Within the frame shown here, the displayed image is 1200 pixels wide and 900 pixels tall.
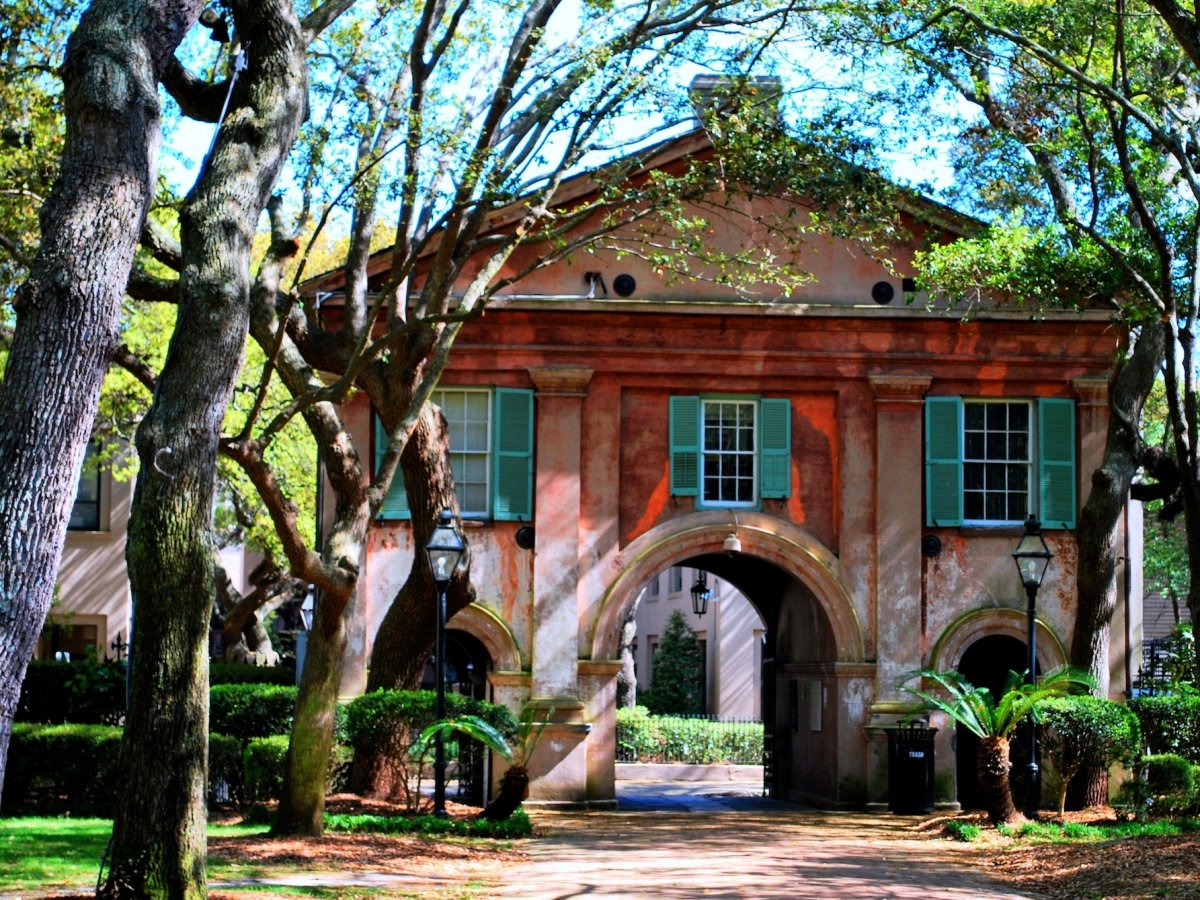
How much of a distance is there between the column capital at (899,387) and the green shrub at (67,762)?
37.6 feet

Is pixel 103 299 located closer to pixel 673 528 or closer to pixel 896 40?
pixel 896 40

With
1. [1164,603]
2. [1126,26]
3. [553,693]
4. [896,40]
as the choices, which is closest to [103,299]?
[896,40]

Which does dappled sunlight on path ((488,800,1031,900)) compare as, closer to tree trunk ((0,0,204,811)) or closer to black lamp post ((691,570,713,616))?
tree trunk ((0,0,204,811))

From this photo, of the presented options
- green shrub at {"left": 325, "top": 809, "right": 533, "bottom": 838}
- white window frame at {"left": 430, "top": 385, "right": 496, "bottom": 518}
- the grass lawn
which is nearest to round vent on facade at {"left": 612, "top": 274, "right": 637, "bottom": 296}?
white window frame at {"left": 430, "top": 385, "right": 496, "bottom": 518}

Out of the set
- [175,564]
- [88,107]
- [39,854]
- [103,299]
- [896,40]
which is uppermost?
[896,40]

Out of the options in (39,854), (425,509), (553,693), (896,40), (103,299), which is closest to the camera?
(103,299)

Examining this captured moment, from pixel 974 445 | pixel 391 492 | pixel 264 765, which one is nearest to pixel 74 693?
pixel 264 765

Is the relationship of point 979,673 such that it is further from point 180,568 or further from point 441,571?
point 180,568

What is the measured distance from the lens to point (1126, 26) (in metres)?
17.3

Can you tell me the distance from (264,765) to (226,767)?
129 centimetres

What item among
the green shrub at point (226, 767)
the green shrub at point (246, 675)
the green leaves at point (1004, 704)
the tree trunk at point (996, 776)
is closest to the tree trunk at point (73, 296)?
the green shrub at point (226, 767)

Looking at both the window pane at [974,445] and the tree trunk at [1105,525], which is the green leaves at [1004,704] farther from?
the window pane at [974,445]

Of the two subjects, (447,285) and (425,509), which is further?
(425,509)

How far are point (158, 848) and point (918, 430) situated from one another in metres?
15.7
